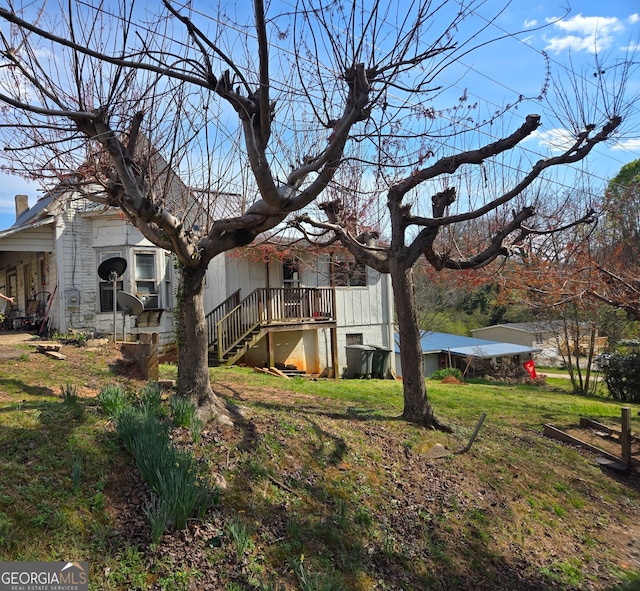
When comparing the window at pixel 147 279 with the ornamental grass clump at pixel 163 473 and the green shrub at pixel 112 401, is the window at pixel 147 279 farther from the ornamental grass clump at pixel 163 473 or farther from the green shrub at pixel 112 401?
the ornamental grass clump at pixel 163 473

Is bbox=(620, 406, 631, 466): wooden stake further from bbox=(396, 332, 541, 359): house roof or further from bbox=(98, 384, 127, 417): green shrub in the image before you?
bbox=(396, 332, 541, 359): house roof

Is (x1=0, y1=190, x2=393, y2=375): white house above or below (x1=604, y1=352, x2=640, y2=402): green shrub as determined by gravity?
above

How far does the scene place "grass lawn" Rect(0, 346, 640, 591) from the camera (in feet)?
11.7

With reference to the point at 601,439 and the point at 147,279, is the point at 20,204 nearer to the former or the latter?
the point at 147,279

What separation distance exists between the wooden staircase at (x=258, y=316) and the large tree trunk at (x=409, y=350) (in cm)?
785

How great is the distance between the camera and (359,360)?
17438mm

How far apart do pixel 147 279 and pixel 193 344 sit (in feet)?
31.8

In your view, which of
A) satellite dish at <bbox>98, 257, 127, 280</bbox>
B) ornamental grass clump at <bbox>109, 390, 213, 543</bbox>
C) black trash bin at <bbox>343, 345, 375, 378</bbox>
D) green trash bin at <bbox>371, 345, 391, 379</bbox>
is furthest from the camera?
green trash bin at <bbox>371, 345, 391, 379</bbox>

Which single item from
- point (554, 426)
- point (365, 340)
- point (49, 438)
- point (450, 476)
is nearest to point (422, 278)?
point (365, 340)

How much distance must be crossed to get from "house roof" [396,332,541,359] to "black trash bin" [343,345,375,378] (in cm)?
769

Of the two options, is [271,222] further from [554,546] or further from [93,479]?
[554,546]

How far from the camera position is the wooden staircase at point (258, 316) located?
50.2 ft

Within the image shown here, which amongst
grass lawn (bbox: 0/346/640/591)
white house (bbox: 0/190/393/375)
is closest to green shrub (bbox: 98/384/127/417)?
grass lawn (bbox: 0/346/640/591)

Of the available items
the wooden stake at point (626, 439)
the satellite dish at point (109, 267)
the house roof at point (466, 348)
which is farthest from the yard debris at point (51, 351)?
the house roof at point (466, 348)
